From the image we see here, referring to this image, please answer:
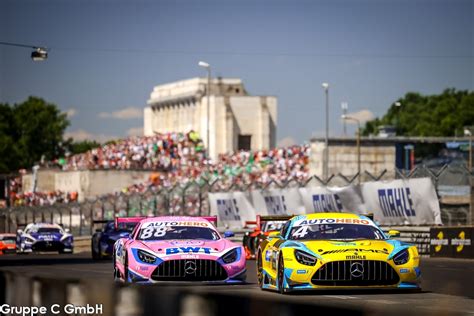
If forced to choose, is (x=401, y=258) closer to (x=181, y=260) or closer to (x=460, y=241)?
(x=181, y=260)

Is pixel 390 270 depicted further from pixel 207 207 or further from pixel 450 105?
pixel 450 105

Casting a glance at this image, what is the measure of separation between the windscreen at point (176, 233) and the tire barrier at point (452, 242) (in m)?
13.3

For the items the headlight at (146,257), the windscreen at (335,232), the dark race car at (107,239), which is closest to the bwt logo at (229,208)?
the dark race car at (107,239)

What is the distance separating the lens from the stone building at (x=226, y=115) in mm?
128500

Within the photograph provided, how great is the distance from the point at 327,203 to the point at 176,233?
20.7 metres

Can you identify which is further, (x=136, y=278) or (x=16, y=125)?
(x=16, y=125)

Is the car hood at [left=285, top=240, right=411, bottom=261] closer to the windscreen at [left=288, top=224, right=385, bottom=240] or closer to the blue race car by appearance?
the windscreen at [left=288, top=224, right=385, bottom=240]

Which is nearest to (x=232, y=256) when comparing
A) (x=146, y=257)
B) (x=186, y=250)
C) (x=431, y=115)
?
(x=186, y=250)

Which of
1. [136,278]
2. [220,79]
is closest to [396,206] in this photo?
[136,278]

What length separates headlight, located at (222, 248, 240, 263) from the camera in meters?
19.9

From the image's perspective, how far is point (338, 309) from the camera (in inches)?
344

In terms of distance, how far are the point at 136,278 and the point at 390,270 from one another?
4.16m

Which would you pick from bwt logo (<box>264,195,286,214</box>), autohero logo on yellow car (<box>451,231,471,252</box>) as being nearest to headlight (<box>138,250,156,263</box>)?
autohero logo on yellow car (<box>451,231,471,252</box>)

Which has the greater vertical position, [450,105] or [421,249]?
[450,105]
